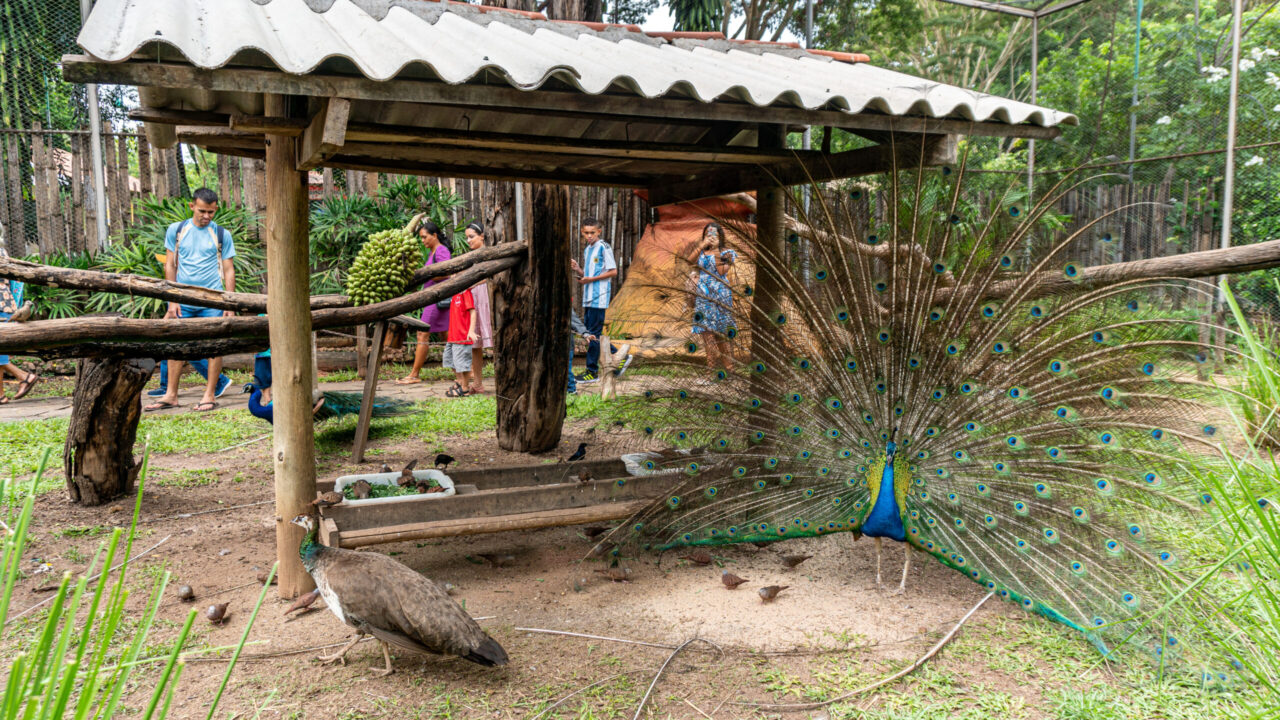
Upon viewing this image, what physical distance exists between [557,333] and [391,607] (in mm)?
4007

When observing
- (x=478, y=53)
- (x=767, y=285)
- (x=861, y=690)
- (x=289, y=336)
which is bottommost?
(x=861, y=690)

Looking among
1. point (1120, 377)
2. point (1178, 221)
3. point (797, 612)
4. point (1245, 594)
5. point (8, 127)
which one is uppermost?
point (8, 127)

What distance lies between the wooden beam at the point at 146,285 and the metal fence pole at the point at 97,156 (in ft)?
21.0

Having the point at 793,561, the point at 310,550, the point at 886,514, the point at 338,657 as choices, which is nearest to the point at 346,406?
the point at 310,550

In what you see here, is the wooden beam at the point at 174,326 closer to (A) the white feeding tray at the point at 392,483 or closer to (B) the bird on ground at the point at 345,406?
(A) the white feeding tray at the point at 392,483

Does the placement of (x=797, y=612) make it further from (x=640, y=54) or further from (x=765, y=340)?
(x=640, y=54)

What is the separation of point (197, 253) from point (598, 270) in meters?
4.56

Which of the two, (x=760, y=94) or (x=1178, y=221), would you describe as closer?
(x=760, y=94)

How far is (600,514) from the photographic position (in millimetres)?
4637

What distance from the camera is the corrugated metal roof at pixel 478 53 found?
3.03 m

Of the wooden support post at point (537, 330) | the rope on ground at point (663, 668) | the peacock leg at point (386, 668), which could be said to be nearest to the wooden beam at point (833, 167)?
the wooden support post at point (537, 330)

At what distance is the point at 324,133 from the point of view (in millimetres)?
3393

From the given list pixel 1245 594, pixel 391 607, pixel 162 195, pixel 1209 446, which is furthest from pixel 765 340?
pixel 162 195

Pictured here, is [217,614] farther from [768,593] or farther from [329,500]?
[768,593]
